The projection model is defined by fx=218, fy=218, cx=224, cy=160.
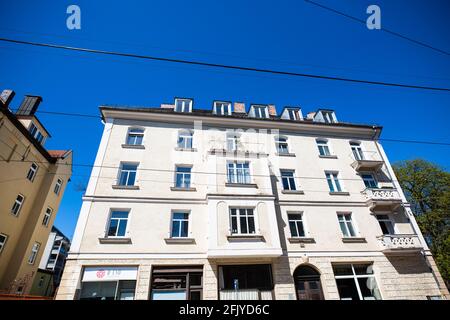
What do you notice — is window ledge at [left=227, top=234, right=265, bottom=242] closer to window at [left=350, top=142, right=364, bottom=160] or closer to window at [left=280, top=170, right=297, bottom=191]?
window at [left=280, top=170, right=297, bottom=191]

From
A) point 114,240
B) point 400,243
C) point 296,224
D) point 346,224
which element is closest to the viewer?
point 114,240

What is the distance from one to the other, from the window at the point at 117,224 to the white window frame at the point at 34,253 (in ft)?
39.7

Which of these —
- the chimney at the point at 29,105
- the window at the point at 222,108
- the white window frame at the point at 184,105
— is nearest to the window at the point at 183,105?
the white window frame at the point at 184,105

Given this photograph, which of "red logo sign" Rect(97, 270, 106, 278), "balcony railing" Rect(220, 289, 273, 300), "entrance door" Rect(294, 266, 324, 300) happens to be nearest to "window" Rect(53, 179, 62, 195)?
"red logo sign" Rect(97, 270, 106, 278)

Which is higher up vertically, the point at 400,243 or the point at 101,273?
the point at 400,243

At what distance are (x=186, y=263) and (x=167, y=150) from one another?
25.0 ft

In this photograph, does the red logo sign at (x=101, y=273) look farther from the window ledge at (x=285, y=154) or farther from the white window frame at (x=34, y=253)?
the window ledge at (x=285, y=154)

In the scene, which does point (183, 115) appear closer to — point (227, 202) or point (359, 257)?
point (227, 202)

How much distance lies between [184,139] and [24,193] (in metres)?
14.7

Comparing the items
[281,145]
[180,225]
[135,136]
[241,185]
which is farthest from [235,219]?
[135,136]

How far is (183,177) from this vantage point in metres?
14.9

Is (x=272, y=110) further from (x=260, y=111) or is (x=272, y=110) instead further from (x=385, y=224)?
(x=385, y=224)

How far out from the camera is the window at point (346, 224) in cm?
1452

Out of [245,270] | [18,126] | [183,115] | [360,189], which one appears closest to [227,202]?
[245,270]
